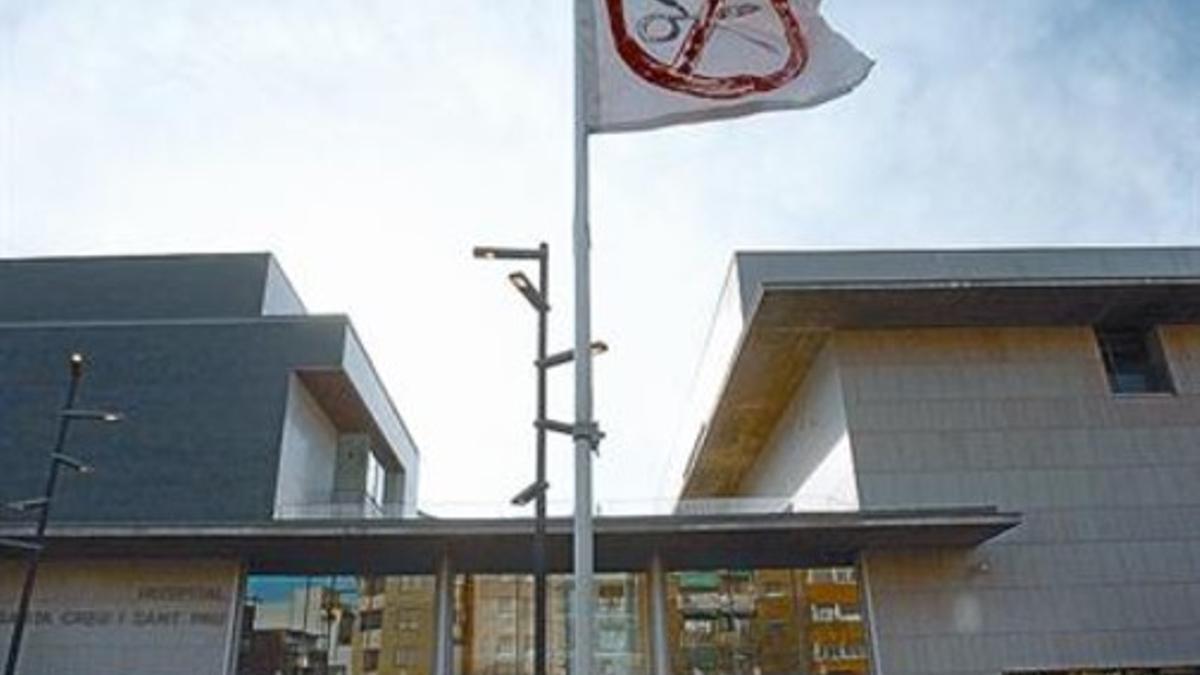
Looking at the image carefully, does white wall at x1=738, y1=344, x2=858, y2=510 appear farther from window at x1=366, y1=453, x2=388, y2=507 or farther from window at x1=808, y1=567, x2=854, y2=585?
window at x1=366, y1=453, x2=388, y2=507

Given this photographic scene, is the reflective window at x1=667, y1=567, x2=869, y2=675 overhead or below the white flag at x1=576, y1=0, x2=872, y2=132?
below

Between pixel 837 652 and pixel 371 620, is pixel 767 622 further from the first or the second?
pixel 371 620

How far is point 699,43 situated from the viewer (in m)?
8.22

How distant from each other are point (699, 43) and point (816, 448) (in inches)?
639

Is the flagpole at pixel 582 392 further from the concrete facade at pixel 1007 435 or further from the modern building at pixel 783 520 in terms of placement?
the concrete facade at pixel 1007 435

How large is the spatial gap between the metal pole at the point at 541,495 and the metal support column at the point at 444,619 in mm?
11065

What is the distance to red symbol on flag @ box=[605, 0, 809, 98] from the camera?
26.6 ft

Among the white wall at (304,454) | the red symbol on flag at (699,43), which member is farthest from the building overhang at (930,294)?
the red symbol on flag at (699,43)

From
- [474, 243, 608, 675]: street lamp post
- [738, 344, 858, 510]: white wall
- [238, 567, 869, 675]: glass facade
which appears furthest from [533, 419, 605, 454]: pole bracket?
[738, 344, 858, 510]: white wall

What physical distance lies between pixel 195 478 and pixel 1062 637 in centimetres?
1776

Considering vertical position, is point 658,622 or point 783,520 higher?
point 783,520

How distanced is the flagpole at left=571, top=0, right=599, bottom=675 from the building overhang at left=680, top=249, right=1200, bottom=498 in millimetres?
12746

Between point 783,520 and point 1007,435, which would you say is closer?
point 783,520

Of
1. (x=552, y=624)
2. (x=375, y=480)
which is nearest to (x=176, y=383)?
(x=375, y=480)
